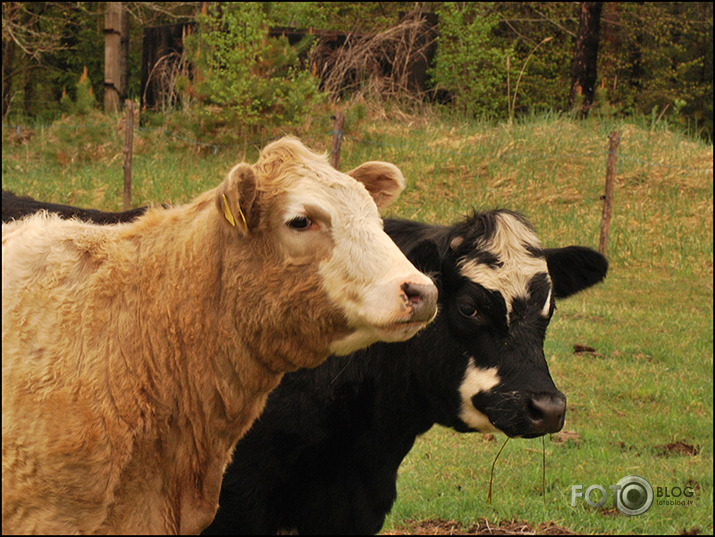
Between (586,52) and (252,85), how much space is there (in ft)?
32.5

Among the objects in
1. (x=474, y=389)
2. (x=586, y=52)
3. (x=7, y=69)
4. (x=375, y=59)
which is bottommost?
(x=474, y=389)

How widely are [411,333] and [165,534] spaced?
1141mm

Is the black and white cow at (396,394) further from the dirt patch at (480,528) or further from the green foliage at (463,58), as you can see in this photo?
the green foliage at (463,58)

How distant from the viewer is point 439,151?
14078 millimetres

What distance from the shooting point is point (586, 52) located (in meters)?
19.8

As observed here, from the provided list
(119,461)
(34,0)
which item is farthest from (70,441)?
(34,0)

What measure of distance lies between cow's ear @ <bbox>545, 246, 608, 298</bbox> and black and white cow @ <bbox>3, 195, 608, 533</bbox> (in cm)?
45

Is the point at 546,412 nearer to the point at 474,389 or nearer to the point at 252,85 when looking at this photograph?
the point at 474,389

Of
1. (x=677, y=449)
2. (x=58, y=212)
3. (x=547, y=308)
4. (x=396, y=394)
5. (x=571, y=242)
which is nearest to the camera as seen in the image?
(x=547, y=308)

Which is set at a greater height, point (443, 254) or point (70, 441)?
point (443, 254)

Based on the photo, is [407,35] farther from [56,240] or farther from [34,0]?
[56,240]

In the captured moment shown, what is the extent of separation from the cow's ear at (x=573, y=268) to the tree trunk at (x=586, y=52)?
15701 mm

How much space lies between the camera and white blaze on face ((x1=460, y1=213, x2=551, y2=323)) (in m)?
3.98

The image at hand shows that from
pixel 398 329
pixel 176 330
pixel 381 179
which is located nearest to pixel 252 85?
pixel 381 179
